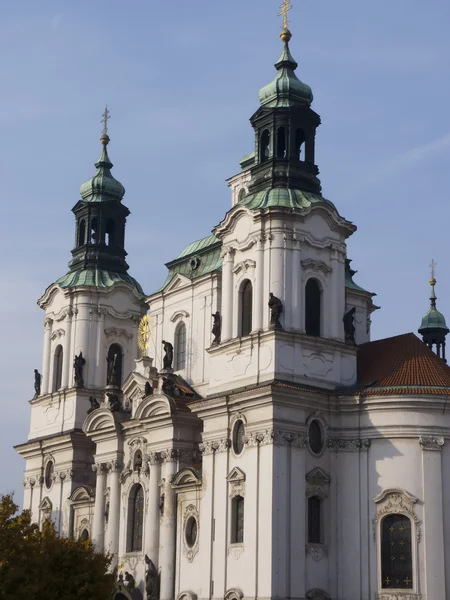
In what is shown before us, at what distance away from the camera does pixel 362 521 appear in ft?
127

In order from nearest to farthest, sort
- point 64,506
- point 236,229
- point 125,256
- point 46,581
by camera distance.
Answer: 1. point 46,581
2. point 236,229
3. point 64,506
4. point 125,256

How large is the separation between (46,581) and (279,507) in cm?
786

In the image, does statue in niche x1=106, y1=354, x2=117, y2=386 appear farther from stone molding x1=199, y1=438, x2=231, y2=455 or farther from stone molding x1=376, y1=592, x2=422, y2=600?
stone molding x1=376, y1=592, x2=422, y2=600

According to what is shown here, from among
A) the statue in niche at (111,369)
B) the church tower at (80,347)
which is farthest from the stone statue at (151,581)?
the statue in niche at (111,369)

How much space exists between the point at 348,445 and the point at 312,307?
16.9 ft

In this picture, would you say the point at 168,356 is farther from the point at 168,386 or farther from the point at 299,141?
the point at 299,141

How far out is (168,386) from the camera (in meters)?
44.4

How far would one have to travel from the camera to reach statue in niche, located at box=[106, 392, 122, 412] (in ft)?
156

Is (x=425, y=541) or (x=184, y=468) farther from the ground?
(x=184, y=468)

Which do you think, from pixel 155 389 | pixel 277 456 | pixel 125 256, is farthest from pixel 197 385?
pixel 125 256

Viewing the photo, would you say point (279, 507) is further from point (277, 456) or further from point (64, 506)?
point (64, 506)

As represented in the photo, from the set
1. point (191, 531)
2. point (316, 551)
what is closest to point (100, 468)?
point (191, 531)

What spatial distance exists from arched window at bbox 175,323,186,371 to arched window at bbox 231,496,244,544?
8.96 meters

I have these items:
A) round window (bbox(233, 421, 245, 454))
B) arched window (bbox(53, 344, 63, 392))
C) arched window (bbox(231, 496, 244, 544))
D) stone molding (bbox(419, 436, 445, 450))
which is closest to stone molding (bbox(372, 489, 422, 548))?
stone molding (bbox(419, 436, 445, 450))
